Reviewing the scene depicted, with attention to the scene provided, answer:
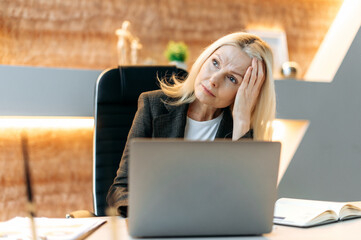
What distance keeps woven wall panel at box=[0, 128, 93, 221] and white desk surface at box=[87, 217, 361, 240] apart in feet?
5.25

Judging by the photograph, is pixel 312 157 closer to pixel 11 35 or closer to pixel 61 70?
pixel 61 70

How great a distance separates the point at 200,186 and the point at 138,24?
203 centimetres

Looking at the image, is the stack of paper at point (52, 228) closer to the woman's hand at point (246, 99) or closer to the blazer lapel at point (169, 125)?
the blazer lapel at point (169, 125)

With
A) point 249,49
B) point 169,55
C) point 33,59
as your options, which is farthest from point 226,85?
point 33,59

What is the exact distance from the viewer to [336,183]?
268 cm

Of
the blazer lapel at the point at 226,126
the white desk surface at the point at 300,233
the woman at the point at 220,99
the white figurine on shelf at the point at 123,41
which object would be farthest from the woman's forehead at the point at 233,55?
the white figurine on shelf at the point at 123,41

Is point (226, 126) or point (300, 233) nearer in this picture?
point (300, 233)

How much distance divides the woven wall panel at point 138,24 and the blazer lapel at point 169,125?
1184 millimetres

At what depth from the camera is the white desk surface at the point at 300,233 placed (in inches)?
33.9

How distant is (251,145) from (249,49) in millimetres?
777

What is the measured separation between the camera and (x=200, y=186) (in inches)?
30.5

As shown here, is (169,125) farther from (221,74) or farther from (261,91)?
(261,91)

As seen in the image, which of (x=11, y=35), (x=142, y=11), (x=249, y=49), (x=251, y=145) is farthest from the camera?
(x=142, y=11)

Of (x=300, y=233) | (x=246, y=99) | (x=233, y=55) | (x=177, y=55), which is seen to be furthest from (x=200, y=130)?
(x=177, y=55)
